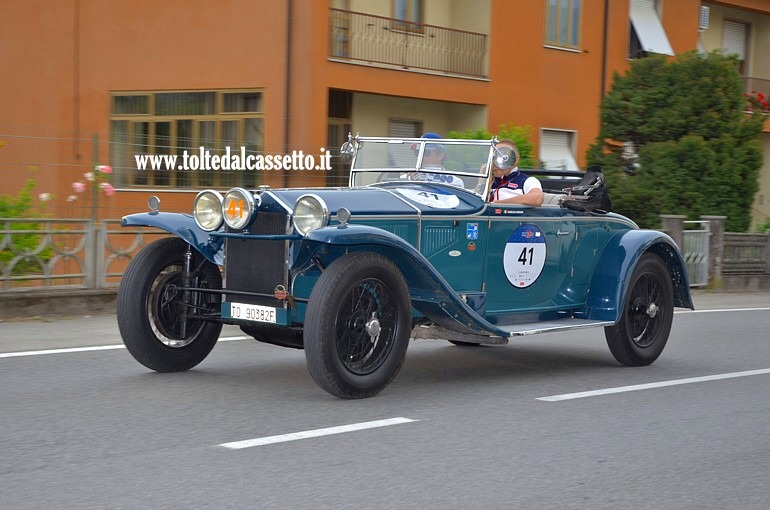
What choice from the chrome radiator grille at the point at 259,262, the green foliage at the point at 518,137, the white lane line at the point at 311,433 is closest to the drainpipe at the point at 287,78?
→ the green foliage at the point at 518,137

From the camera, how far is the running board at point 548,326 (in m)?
7.61

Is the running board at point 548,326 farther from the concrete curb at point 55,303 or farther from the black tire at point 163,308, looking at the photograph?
the concrete curb at point 55,303

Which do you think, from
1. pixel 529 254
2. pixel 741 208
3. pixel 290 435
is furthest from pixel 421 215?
pixel 741 208

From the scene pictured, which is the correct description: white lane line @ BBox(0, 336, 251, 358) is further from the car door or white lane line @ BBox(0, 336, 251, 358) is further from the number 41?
the number 41

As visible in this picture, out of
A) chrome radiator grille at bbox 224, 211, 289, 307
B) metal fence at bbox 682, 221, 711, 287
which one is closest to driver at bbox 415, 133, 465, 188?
chrome radiator grille at bbox 224, 211, 289, 307

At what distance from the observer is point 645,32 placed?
2605cm

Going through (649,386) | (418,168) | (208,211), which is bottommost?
(649,386)

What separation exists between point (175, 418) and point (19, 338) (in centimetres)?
393

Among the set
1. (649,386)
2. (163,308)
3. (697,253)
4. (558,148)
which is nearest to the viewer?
(163,308)

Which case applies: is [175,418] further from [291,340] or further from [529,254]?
[529,254]

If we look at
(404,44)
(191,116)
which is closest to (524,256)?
(191,116)

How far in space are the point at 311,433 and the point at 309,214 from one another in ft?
4.96

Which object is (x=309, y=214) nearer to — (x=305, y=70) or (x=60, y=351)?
(x=60, y=351)

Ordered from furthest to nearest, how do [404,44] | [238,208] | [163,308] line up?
[404,44], [163,308], [238,208]
